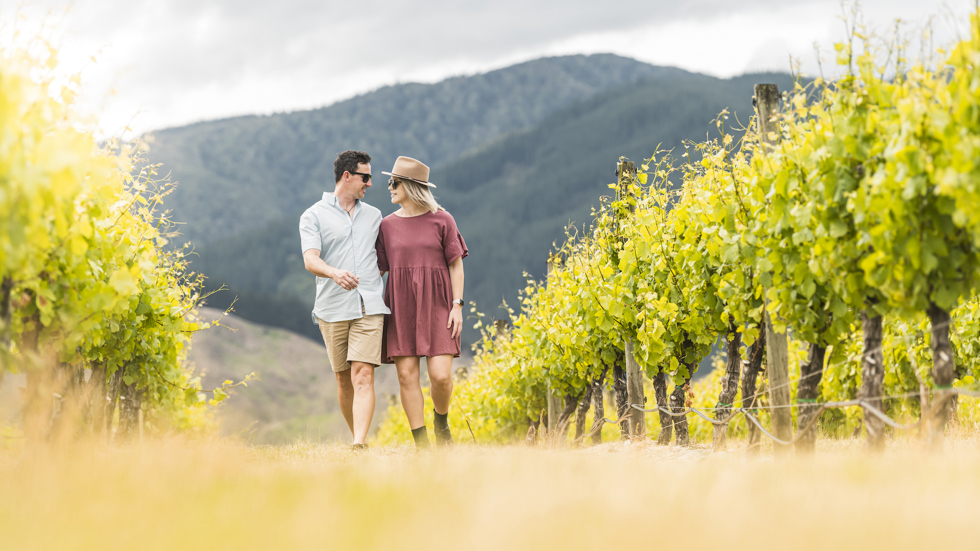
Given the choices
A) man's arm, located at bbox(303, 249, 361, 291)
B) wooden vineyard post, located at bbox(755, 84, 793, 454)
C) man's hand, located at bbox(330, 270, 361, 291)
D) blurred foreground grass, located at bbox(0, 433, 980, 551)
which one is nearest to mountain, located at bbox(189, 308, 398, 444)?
man's arm, located at bbox(303, 249, 361, 291)

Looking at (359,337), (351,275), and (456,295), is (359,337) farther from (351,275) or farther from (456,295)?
(456,295)

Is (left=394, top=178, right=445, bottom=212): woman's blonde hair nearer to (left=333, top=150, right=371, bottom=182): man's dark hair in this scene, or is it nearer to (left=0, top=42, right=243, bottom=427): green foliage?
(left=333, top=150, right=371, bottom=182): man's dark hair

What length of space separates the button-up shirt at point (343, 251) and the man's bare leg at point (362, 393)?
15.9 inches

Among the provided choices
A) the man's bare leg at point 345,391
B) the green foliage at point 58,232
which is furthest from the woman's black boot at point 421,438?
the green foliage at point 58,232

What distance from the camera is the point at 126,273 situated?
10.9 feet

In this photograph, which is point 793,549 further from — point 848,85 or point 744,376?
point 744,376

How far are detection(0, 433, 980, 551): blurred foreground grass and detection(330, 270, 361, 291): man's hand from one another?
77.9 inches

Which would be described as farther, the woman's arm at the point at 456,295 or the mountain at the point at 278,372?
the mountain at the point at 278,372

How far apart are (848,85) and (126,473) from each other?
391 centimetres

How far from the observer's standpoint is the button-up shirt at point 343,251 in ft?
18.6

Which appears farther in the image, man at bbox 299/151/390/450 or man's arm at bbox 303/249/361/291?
man at bbox 299/151/390/450

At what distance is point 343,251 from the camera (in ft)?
18.9

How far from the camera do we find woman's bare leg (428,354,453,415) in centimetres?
564

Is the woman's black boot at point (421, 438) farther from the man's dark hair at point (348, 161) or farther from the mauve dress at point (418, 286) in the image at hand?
the man's dark hair at point (348, 161)
